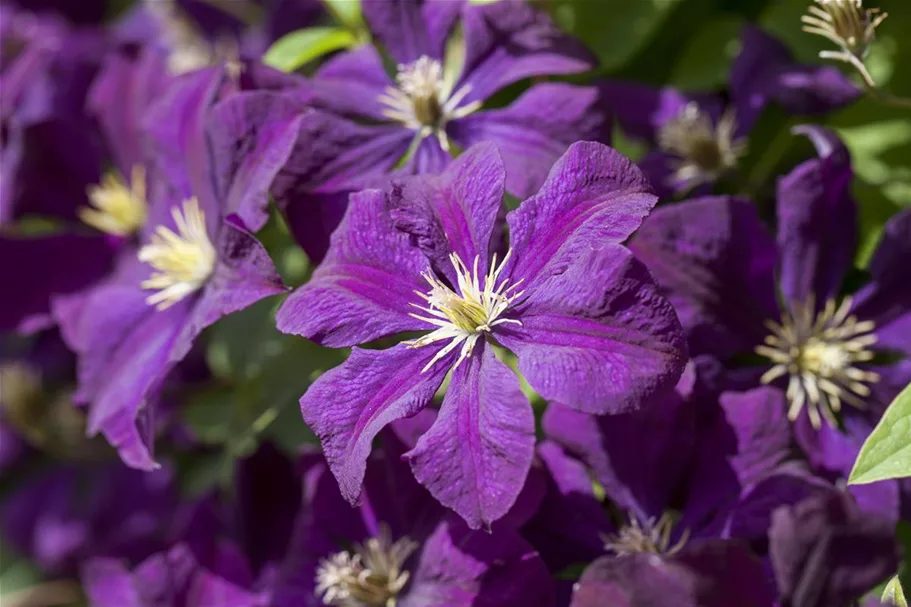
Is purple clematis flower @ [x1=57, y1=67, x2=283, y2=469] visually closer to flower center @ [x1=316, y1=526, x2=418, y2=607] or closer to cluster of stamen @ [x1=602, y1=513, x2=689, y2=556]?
flower center @ [x1=316, y1=526, x2=418, y2=607]

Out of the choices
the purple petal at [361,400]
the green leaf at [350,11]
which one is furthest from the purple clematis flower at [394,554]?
the green leaf at [350,11]

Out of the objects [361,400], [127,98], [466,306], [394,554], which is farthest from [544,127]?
[127,98]

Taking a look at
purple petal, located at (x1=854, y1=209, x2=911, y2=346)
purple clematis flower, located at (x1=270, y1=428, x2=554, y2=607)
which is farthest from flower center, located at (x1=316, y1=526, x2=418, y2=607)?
purple petal, located at (x1=854, y1=209, x2=911, y2=346)

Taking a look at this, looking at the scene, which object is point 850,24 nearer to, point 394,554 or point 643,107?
point 643,107

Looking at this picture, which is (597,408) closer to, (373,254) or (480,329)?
(480,329)

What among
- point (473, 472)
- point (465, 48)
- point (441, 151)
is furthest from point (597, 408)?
point (465, 48)
